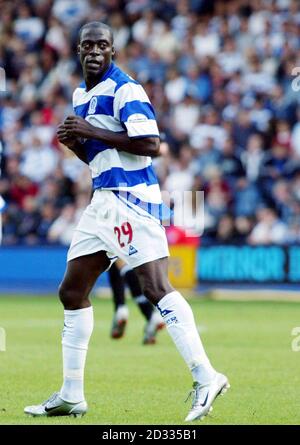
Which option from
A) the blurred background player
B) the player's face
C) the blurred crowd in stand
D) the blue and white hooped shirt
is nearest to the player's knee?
the blue and white hooped shirt

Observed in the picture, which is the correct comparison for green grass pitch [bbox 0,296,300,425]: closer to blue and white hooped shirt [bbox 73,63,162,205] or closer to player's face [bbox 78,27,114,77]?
blue and white hooped shirt [bbox 73,63,162,205]

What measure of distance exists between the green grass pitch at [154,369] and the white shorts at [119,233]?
1.03 metres

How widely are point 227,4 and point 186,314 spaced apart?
15.4 metres

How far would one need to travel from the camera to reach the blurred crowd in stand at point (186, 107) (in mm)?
18297

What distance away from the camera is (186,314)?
699 cm

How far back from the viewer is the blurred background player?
38.1 ft

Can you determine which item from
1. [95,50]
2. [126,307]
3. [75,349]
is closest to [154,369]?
[126,307]

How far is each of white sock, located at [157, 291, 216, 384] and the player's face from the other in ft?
4.97

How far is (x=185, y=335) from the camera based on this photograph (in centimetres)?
695

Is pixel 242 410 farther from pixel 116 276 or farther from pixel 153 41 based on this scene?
pixel 153 41

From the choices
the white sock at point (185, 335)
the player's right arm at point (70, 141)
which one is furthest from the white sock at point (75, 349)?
the player's right arm at point (70, 141)

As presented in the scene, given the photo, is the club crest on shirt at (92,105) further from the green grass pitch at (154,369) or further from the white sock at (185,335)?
the green grass pitch at (154,369)

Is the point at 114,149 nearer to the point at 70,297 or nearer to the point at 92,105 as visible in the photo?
the point at 92,105

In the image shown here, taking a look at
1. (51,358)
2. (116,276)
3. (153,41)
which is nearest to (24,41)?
(153,41)
